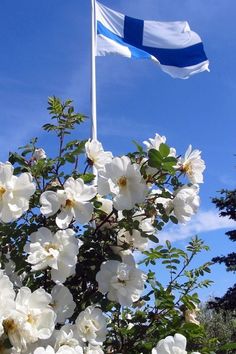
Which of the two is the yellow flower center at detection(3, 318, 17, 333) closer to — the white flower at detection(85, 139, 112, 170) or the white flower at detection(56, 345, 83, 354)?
the white flower at detection(56, 345, 83, 354)

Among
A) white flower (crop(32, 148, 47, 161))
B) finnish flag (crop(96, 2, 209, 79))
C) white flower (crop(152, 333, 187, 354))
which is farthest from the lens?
finnish flag (crop(96, 2, 209, 79))

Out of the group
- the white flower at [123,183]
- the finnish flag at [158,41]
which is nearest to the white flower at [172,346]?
the white flower at [123,183]

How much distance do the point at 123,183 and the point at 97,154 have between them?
0.27 metres

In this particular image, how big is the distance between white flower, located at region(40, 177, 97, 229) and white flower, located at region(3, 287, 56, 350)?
0.28 metres

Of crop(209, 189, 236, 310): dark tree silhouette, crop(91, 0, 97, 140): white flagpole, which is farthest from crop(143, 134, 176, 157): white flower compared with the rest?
crop(209, 189, 236, 310): dark tree silhouette

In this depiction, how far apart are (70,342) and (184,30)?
859 cm

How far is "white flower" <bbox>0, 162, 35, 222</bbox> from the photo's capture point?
1799mm

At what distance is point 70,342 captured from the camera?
1.75 m

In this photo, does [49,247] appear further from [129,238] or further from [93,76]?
[93,76]

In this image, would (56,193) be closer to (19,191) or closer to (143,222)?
(19,191)

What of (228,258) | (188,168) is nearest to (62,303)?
(188,168)

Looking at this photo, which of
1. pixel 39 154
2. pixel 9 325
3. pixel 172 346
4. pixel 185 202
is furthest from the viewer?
pixel 39 154

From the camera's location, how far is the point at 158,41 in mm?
9664

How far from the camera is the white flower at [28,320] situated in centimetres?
156
